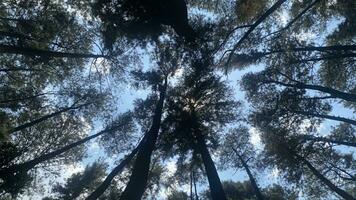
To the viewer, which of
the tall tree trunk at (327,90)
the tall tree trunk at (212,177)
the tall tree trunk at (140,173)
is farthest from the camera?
the tall tree trunk at (212,177)

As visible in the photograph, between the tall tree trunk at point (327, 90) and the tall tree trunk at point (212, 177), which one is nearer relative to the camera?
the tall tree trunk at point (327, 90)

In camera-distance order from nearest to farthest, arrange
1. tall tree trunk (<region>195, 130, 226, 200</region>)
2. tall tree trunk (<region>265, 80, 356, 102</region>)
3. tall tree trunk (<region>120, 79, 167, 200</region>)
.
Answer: tall tree trunk (<region>265, 80, 356, 102</region>) → tall tree trunk (<region>120, 79, 167, 200</region>) → tall tree trunk (<region>195, 130, 226, 200</region>)

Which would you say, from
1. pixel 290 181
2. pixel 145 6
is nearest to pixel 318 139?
pixel 290 181

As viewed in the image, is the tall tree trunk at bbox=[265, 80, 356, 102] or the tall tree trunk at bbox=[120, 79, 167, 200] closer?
the tall tree trunk at bbox=[265, 80, 356, 102]

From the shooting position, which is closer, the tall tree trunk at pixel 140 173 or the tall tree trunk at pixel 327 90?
the tall tree trunk at pixel 327 90

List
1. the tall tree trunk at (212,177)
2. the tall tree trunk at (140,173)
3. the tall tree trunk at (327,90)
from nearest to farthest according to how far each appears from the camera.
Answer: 1. the tall tree trunk at (327,90)
2. the tall tree trunk at (140,173)
3. the tall tree trunk at (212,177)

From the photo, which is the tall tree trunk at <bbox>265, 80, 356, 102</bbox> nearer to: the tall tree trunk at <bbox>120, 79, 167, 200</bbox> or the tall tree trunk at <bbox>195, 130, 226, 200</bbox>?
the tall tree trunk at <bbox>195, 130, 226, 200</bbox>

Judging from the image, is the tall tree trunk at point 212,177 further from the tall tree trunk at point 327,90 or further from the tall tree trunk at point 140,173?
the tall tree trunk at point 327,90

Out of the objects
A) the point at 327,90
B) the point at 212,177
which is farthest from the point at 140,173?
the point at 327,90

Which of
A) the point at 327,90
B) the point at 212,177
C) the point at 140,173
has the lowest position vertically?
the point at 140,173

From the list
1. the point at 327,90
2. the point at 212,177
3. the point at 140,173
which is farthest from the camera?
the point at 212,177

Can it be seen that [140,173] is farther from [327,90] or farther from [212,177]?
[327,90]

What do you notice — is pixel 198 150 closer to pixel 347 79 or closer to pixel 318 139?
pixel 318 139

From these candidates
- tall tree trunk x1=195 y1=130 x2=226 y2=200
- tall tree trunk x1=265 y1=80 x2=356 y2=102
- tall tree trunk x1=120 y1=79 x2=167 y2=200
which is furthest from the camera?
tall tree trunk x1=195 y1=130 x2=226 y2=200
